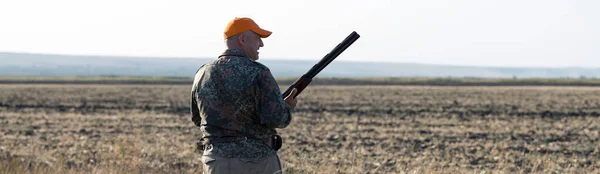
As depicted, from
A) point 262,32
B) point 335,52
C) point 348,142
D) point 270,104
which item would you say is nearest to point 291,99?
point 270,104

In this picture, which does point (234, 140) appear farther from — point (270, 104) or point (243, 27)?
point (243, 27)

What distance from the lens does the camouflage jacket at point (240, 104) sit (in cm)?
502

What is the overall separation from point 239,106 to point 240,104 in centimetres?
2

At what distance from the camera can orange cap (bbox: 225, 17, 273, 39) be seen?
5168mm

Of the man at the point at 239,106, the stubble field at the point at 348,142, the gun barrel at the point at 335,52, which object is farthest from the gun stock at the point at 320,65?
the stubble field at the point at 348,142

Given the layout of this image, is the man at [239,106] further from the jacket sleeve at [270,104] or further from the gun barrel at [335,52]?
the gun barrel at [335,52]

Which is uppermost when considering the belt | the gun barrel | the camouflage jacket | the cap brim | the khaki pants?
the cap brim

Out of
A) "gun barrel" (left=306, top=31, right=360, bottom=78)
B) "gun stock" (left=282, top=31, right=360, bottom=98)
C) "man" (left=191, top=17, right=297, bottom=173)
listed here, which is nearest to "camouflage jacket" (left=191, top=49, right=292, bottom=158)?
"man" (left=191, top=17, right=297, bottom=173)

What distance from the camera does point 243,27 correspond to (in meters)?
5.18

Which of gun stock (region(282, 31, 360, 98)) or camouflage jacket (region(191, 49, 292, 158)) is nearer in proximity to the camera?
camouflage jacket (region(191, 49, 292, 158))

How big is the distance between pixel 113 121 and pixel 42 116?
392cm

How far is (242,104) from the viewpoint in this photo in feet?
16.8

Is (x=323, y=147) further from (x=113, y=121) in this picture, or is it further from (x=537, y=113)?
(x=537, y=113)

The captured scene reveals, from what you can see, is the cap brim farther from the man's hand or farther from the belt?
the belt
